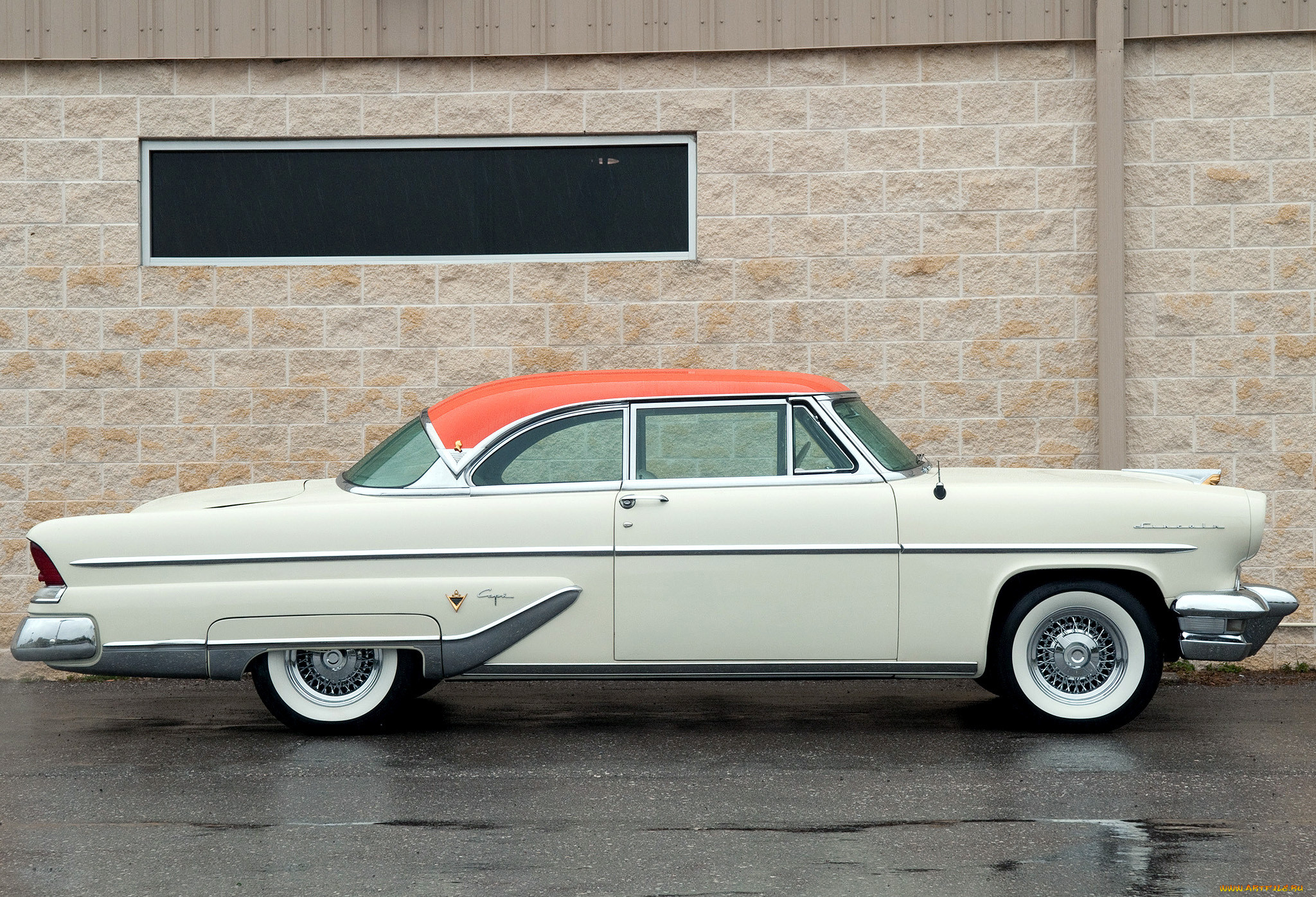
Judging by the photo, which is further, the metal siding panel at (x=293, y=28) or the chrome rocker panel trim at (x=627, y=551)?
Answer: the metal siding panel at (x=293, y=28)

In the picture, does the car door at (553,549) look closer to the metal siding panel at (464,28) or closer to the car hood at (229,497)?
the car hood at (229,497)

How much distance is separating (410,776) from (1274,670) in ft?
18.3

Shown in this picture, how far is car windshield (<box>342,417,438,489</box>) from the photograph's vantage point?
645 cm

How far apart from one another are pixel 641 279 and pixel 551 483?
2.87m

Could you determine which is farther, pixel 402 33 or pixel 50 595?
pixel 402 33

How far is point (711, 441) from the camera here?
634 centimetres

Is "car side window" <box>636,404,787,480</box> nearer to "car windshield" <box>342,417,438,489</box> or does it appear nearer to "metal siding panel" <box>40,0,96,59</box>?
"car windshield" <box>342,417,438,489</box>

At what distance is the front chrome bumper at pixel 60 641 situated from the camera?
→ 20.1ft

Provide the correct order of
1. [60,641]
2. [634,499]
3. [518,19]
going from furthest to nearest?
1. [518,19]
2. [634,499]
3. [60,641]

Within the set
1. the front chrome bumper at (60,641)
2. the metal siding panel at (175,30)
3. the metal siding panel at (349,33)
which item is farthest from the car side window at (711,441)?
the metal siding panel at (175,30)

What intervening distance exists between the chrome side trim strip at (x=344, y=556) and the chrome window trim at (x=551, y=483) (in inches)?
11.0

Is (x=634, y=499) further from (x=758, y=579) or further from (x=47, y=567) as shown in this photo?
(x=47, y=567)

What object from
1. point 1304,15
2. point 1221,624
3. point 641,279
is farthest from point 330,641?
point 1304,15

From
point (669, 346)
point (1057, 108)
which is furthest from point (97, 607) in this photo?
point (1057, 108)
